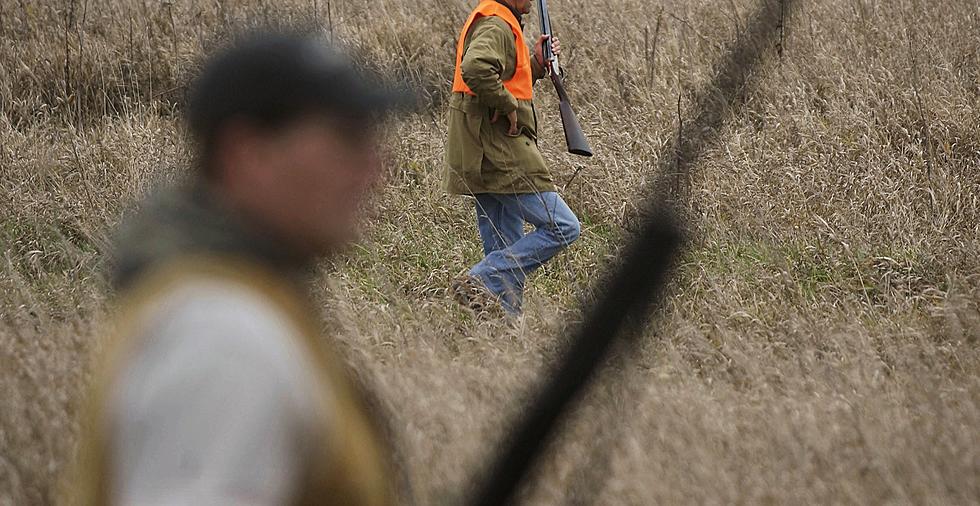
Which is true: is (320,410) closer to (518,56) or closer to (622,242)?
(622,242)

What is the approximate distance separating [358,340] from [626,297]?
329 cm

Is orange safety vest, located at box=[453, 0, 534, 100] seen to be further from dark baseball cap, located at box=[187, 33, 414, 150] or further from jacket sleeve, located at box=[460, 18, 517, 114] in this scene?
dark baseball cap, located at box=[187, 33, 414, 150]

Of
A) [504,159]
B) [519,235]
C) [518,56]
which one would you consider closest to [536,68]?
[518,56]

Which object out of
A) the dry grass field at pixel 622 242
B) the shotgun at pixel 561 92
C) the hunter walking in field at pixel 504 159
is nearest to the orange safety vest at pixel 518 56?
the hunter walking in field at pixel 504 159

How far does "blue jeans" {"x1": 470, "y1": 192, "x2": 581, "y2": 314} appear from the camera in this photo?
4977 mm

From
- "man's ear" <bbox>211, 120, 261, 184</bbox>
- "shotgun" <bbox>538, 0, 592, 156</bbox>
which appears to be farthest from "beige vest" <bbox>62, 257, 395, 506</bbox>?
"shotgun" <bbox>538, 0, 592, 156</bbox>

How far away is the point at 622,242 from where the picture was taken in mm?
1079

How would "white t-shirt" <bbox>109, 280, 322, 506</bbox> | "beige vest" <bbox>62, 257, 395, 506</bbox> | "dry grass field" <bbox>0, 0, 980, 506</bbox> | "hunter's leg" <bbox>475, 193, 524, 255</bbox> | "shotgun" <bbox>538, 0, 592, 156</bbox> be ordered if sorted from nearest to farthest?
1. "white t-shirt" <bbox>109, 280, 322, 506</bbox>
2. "beige vest" <bbox>62, 257, 395, 506</bbox>
3. "dry grass field" <bbox>0, 0, 980, 506</bbox>
4. "hunter's leg" <bbox>475, 193, 524, 255</bbox>
5. "shotgun" <bbox>538, 0, 592, 156</bbox>

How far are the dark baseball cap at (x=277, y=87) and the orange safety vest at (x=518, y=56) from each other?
362 cm

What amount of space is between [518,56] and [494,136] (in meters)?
0.39

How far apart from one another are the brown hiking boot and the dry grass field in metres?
0.09

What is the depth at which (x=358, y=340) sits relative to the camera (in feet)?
12.9

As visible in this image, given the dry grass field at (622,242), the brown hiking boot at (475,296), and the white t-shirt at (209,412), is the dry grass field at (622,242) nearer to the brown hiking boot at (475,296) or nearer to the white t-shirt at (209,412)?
the brown hiking boot at (475,296)

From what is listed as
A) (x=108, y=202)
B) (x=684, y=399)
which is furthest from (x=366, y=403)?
(x=108, y=202)
